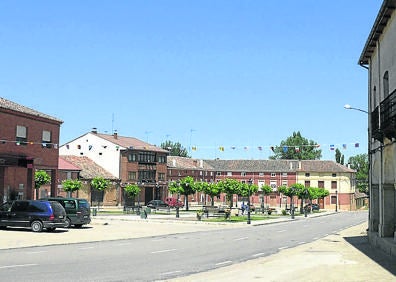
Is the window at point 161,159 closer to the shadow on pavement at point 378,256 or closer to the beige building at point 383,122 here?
the beige building at point 383,122

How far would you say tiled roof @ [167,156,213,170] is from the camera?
10444 cm

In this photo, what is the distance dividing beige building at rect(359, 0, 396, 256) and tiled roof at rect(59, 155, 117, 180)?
5969 centimetres

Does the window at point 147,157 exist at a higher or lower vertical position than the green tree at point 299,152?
lower

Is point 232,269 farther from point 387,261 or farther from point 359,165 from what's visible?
point 359,165

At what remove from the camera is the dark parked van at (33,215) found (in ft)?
93.9

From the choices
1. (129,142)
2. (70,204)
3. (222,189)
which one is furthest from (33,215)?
(129,142)

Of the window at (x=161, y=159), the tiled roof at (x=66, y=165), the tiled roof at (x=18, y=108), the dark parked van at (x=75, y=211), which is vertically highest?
the tiled roof at (x=18, y=108)

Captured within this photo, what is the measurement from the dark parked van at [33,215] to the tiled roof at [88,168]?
51.6 m

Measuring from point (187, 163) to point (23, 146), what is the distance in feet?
230

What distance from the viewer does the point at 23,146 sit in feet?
135

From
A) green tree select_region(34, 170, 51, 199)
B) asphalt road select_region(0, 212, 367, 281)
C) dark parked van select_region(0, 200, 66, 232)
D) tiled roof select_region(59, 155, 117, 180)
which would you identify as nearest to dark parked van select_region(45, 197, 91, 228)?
dark parked van select_region(0, 200, 66, 232)

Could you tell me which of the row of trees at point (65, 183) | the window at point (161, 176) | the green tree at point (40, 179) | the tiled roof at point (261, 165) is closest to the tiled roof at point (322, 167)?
the tiled roof at point (261, 165)

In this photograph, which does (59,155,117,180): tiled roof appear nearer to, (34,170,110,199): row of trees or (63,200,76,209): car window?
(34,170,110,199): row of trees

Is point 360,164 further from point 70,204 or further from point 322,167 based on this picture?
point 70,204
